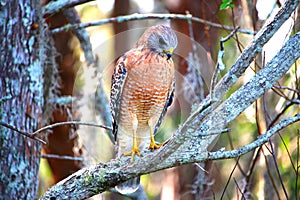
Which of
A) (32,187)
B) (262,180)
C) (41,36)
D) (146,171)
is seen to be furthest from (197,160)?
(262,180)

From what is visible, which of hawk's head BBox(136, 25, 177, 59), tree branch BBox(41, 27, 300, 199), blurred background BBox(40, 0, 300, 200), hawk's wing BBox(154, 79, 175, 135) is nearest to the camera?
tree branch BBox(41, 27, 300, 199)

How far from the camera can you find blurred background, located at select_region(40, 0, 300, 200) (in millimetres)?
4910

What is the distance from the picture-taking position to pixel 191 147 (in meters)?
2.74

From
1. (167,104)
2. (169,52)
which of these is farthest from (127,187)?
(169,52)

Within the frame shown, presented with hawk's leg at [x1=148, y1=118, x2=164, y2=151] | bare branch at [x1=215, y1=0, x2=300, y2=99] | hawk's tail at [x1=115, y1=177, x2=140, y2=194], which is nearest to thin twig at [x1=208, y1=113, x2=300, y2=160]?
bare branch at [x1=215, y1=0, x2=300, y2=99]

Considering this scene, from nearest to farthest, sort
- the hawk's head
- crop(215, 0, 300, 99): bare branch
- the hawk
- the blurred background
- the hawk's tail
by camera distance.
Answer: crop(215, 0, 300, 99): bare branch
the hawk's head
the hawk
the hawk's tail
the blurred background

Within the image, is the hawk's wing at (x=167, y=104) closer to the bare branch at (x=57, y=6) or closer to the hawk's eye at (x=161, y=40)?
the hawk's eye at (x=161, y=40)

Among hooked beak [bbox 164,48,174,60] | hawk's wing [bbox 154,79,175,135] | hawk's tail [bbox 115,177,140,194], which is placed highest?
hooked beak [bbox 164,48,174,60]

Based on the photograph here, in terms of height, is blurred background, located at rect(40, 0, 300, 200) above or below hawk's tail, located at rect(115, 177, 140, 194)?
above

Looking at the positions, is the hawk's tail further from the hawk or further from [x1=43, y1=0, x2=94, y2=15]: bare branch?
Result: [x1=43, y1=0, x2=94, y2=15]: bare branch

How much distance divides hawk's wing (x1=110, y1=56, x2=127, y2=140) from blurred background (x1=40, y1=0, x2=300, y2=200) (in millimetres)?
534

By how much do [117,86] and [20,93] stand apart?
666 millimetres

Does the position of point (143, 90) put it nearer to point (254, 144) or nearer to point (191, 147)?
point (191, 147)

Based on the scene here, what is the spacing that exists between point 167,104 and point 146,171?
1.15 m
